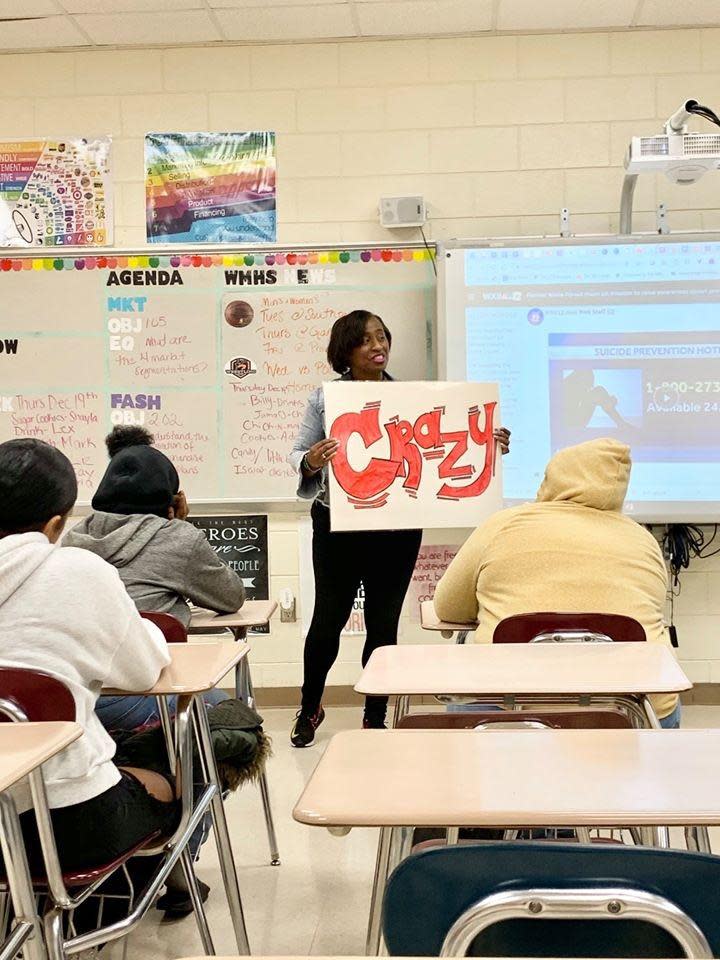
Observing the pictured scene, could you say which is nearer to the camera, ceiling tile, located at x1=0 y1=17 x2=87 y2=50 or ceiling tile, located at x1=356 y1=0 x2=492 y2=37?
ceiling tile, located at x1=356 y1=0 x2=492 y2=37

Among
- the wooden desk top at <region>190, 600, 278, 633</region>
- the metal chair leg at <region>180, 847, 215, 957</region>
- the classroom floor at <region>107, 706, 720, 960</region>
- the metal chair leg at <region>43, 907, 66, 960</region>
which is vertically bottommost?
the classroom floor at <region>107, 706, 720, 960</region>

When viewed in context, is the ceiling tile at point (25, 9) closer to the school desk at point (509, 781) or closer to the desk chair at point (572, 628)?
the desk chair at point (572, 628)

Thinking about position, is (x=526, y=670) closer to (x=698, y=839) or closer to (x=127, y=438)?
(x=698, y=839)

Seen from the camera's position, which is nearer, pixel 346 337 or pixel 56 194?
pixel 346 337

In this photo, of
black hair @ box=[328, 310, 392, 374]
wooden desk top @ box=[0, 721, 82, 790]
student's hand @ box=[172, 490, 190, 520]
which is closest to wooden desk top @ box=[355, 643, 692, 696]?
wooden desk top @ box=[0, 721, 82, 790]

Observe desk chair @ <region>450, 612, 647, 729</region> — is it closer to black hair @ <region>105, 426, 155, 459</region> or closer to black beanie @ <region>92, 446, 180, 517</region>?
black beanie @ <region>92, 446, 180, 517</region>

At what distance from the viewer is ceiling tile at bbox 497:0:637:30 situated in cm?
429

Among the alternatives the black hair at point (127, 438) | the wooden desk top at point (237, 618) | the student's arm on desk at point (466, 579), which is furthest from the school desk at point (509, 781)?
the black hair at point (127, 438)

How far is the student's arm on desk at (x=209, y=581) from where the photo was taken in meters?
2.69

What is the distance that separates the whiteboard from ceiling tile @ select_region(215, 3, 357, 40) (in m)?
0.91

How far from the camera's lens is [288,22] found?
443 centimetres

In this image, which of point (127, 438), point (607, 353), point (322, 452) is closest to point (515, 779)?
point (127, 438)

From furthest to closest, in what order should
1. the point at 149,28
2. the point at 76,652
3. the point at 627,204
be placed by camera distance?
1. the point at 149,28
2. the point at 627,204
3. the point at 76,652

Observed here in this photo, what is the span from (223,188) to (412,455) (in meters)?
1.62
